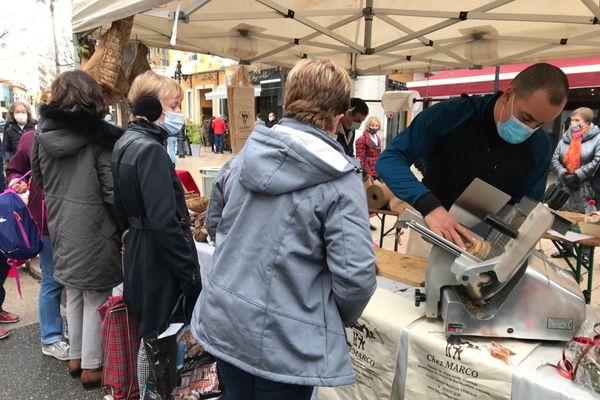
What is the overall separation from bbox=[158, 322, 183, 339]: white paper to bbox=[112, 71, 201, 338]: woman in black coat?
3 centimetres

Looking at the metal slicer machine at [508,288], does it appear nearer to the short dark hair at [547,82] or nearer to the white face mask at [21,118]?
the short dark hair at [547,82]

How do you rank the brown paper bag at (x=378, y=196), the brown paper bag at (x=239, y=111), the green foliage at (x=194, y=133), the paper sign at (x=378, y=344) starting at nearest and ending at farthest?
the paper sign at (x=378, y=344), the brown paper bag at (x=239, y=111), the brown paper bag at (x=378, y=196), the green foliage at (x=194, y=133)

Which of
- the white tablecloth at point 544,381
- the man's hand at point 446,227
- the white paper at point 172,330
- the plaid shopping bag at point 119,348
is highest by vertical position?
the man's hand at point 446,227

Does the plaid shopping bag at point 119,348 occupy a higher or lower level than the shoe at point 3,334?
higher

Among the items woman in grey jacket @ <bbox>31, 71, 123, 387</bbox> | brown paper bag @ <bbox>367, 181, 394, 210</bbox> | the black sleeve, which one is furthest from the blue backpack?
brown paper bag @ <bbox>367, 181, 394, 210</bbox>

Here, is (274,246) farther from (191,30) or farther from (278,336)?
(191,30)

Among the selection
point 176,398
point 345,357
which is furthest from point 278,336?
point 176,398

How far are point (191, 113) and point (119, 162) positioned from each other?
26405 millimetres

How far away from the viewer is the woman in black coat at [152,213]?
1.86m

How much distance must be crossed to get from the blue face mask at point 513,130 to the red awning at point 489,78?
22.7 ft

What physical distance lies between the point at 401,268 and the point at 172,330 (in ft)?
3.74

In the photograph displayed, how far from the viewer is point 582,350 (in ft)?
4.06

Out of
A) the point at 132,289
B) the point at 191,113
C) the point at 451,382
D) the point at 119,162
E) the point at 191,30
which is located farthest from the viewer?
the point at 191,113

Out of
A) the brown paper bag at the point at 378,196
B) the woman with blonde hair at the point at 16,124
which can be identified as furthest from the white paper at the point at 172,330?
the woman with blonde hair at the point at 16,124
